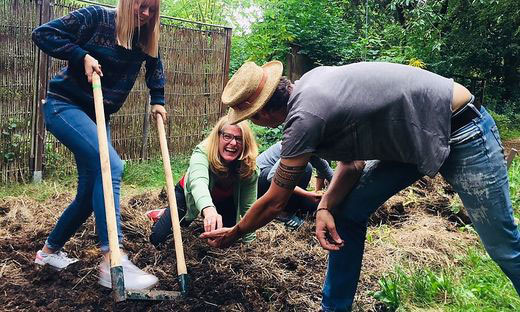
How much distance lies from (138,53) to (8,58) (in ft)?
8.74

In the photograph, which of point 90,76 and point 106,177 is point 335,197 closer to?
point 106,177

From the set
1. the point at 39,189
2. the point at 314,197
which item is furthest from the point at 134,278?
the point at 39,189

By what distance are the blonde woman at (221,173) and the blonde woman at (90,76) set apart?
59 centimetres

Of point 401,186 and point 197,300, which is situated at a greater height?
point 401,186

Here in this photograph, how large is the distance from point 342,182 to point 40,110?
12.2 ft

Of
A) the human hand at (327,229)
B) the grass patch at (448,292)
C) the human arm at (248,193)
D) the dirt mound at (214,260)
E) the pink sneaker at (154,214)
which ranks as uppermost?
the human hand at (327,229)

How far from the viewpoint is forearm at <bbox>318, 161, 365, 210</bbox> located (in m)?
2.57

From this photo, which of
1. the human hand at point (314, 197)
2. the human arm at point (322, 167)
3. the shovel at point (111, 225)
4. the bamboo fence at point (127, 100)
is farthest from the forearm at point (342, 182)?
the bamboo fence at point (127, 100)

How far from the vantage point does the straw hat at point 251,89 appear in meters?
2.18

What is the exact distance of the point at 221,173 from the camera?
342 cm

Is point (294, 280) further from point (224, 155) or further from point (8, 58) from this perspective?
point (8, 58)

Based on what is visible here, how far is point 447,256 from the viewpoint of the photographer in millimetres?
3623

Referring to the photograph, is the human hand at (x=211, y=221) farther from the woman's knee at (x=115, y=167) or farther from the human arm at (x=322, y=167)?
the human arm at (x=322, y=167)

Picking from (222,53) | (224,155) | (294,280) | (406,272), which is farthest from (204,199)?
(222,53)
